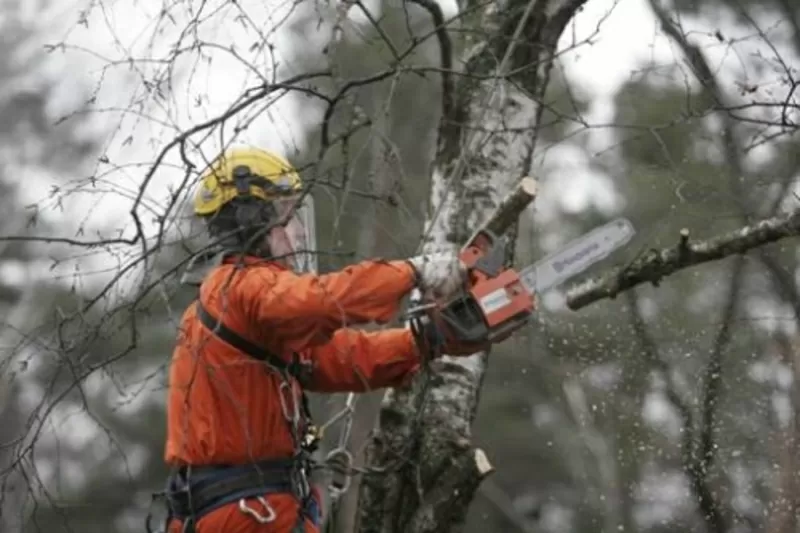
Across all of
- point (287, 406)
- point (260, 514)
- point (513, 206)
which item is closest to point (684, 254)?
point (513, 206)

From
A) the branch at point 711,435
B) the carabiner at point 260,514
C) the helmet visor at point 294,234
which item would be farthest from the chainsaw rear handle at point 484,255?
the branch at point 711,435

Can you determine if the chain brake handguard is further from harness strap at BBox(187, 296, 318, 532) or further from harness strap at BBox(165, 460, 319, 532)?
harness strap at BBox(165, 460, 319, 532)

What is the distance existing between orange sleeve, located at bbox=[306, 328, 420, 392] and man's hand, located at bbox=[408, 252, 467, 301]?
1.05 ft

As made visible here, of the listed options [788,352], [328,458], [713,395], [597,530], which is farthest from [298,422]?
[597,530]

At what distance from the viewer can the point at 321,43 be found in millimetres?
4266

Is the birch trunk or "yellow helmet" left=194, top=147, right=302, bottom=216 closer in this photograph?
"yellow helmet" left=194, top=147, right=302, bottom=216

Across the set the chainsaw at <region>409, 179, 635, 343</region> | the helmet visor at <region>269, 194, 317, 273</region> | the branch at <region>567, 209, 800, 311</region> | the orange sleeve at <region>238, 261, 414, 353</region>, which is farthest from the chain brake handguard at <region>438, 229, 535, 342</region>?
the branch at <region>567, 209, 800, 311</region>

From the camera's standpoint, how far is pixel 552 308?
14.5 metres

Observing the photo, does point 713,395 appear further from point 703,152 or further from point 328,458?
point 328,458

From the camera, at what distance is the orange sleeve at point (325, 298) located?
432 cm

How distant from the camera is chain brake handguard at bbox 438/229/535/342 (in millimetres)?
4547

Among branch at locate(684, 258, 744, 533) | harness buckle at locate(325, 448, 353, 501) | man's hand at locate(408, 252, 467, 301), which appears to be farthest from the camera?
branch at locate(684, 258, 744, 533)

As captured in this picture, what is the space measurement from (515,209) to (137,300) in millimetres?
1164

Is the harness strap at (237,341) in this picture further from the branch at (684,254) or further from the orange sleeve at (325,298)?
the branch at (684,254)
